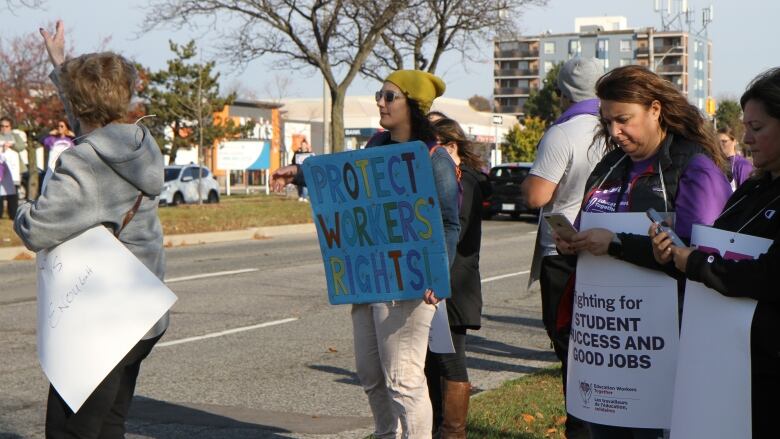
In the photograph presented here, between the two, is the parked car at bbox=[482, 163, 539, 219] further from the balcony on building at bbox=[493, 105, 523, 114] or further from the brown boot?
the balcony on building at bbox=[493, 105, 523, 114]

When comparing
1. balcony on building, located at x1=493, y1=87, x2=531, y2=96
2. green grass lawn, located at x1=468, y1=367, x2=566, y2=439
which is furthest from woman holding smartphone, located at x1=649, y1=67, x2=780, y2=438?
balcony on building, located at x1=493, y1=87, x2=531, y2=96

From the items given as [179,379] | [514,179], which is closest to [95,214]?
[179,379]

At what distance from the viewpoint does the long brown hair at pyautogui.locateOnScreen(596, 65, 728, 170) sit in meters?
4.01

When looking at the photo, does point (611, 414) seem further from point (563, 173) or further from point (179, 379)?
point (179, 379)

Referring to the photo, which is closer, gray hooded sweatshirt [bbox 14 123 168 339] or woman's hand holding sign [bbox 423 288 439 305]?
gray hooded sweatshirt [bbox 14 123 168 339]

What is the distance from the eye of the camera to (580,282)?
160 inches

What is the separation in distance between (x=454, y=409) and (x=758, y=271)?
9.13ft

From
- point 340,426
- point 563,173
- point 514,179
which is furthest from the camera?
point 514,179

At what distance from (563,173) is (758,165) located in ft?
7.85

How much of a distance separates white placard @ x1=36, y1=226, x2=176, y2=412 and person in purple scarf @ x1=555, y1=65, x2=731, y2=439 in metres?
1.47

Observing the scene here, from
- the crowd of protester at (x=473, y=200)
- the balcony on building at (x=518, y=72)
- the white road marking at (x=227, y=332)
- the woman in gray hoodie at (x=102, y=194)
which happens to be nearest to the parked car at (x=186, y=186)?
the white road marking at (x=227, y=332)

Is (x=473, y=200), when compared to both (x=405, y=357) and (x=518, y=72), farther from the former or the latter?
(x=518, y=72)

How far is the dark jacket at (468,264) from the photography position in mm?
5770

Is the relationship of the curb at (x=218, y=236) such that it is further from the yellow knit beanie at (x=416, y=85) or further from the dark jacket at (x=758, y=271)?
the dark jacket at (x=758, y=271)
